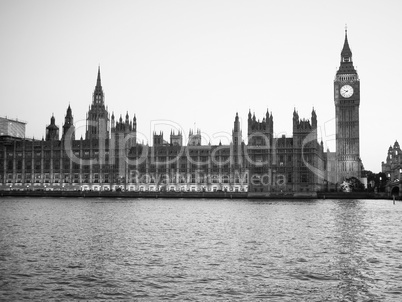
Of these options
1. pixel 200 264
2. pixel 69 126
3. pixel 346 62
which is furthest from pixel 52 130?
pixel 200 264

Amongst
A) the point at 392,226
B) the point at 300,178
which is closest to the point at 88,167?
the point at 300,178

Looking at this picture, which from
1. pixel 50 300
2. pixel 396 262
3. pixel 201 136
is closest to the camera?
pixel 50 300

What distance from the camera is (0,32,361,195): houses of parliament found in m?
141

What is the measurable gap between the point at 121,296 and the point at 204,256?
1095 cm

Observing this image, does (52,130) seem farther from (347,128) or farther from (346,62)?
(346,62)

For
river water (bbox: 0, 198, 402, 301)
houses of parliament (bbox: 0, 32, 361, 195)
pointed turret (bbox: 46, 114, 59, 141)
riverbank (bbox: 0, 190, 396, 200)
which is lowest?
river water (bbox: 0, 198, 402, 301)

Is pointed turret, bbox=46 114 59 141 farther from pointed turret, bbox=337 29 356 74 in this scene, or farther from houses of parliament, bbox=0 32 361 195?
pointed turret, bbox=337 29 356 74

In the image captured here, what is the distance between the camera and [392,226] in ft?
177

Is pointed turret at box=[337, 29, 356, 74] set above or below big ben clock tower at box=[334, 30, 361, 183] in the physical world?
above

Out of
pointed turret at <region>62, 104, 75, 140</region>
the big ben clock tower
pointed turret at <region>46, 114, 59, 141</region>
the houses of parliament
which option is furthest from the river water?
the big ben clock tower

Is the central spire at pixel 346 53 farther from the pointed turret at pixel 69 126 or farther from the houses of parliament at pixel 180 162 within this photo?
the pointed turret at pixel 69 126

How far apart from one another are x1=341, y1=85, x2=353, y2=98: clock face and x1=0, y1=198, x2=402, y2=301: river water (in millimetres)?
138805

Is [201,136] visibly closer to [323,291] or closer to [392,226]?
[392,226]

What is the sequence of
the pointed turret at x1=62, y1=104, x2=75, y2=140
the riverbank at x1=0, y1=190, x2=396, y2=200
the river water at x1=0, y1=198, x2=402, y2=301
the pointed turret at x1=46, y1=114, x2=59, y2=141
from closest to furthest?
1. the river water at x1=0, y1=198, x2=402, y2=301
2. the riverbank at x1=0, y1=190, x2=396, y2=200
3. the pointed turret at x1=62, y1=104, x2=75, y2=140
4. the pointed turret at x1=46, y1=114, x2=59, y2=141
